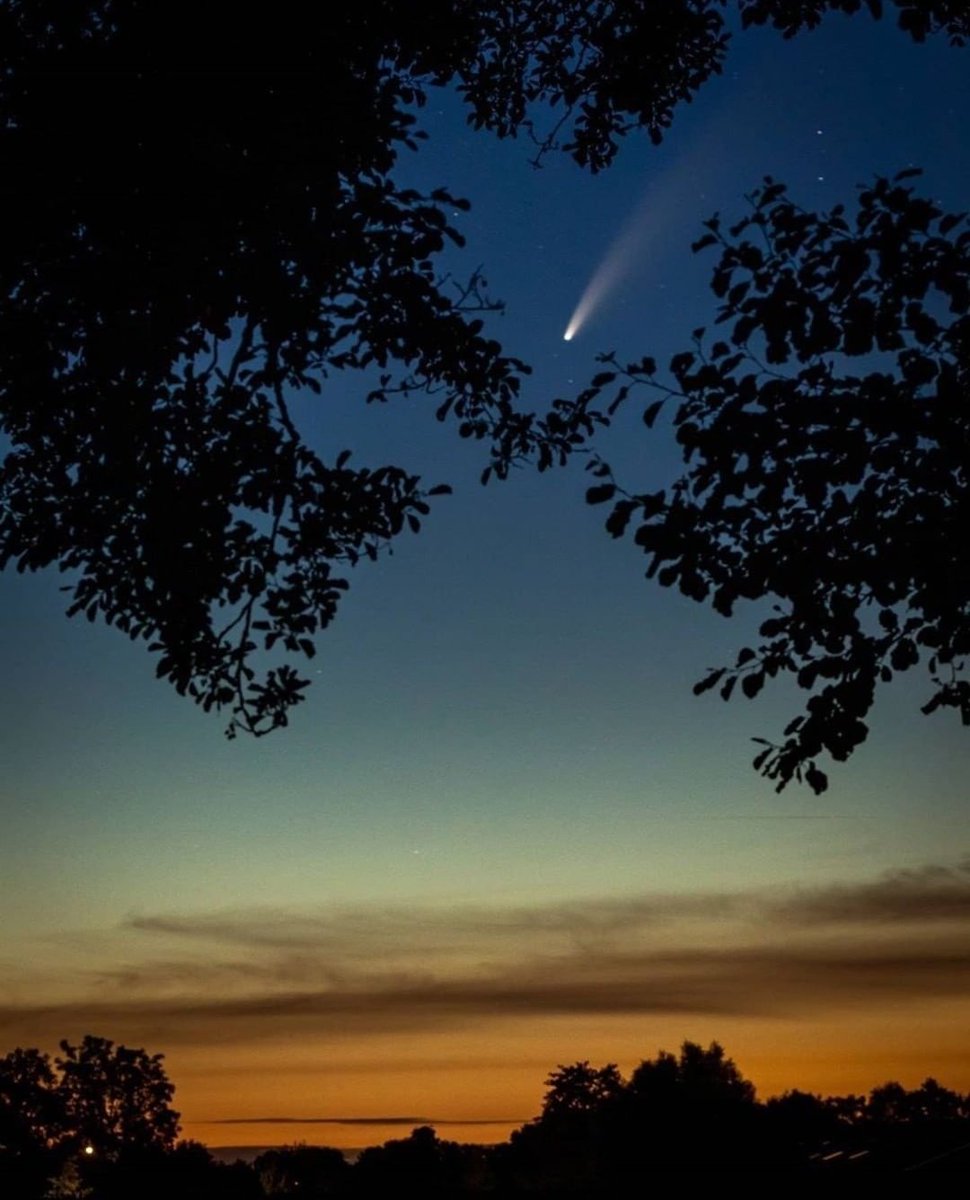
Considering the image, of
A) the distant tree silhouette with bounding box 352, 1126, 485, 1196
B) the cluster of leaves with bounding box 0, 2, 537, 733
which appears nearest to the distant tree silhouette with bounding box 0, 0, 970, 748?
the cluster of leaves with bounding box 0, 2, 537, 733

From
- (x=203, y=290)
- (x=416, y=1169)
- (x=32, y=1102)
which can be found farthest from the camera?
(x=32, y=1102)

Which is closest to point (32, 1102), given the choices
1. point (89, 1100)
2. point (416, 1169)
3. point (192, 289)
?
point (89, 1100)

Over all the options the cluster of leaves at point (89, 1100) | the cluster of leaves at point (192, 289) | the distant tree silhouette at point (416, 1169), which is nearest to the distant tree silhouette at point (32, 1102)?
the cluster of leaves at point (89, 1100)

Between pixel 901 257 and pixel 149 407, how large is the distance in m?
6.67

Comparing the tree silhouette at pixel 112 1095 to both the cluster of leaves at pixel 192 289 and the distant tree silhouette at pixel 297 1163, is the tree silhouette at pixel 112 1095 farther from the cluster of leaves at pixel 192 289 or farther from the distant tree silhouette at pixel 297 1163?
the cluster of leaves at pixel 192 289

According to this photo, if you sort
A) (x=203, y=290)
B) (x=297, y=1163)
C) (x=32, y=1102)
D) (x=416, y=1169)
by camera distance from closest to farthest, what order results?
(x=203, y=290)
(x=416, y=1169)
(x=32, y=1102)
(x=297, y=1163)

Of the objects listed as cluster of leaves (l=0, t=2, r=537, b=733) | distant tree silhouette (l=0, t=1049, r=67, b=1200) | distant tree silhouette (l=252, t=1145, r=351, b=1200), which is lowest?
distant tree silhouette (l=252, t=1145, r=351, b=1200)

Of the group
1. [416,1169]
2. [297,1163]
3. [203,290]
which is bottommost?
[297,1163]

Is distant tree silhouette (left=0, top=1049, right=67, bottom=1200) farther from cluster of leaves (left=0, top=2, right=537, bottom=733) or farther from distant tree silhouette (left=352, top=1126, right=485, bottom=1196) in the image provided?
cluster of leaves (left=0, top=2, right=537, bottom=733)

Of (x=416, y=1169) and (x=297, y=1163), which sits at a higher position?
(x=416, y=1169)

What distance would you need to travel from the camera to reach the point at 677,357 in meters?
8.64

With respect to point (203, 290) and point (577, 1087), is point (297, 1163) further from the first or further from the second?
point (203, 290)

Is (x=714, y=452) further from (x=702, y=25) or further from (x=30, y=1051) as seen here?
(x=30, y=1051)

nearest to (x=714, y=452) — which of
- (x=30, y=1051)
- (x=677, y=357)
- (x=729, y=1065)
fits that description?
(x=677, y=357)
